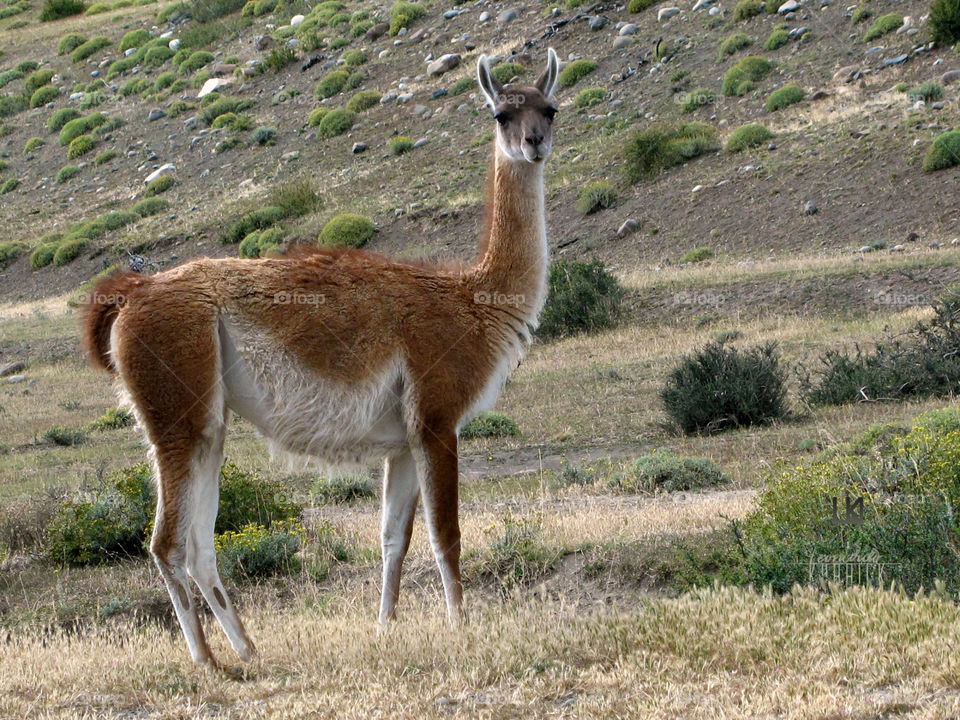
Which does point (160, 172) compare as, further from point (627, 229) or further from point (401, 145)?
point (627, 229)

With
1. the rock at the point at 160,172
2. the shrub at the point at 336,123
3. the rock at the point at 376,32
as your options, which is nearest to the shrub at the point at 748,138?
the shrub at the point at 336,123

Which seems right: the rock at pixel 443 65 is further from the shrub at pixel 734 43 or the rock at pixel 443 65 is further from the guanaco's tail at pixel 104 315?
the guanaco's tail at pixel 104 315

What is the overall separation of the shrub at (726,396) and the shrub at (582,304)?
714 centimetres

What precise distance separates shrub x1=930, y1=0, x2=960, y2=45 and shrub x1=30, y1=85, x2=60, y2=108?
45250 millimetres

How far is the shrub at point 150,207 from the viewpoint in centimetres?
4416

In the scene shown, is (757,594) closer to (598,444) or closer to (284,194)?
(598,444)

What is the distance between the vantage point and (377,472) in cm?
1301

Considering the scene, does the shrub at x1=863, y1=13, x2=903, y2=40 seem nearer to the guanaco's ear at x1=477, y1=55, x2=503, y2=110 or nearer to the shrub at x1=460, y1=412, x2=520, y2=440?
the shrub at x1=460, y1=412, x2=520, y2=440

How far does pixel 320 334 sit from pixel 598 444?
26.5 ft

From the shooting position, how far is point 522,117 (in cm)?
708

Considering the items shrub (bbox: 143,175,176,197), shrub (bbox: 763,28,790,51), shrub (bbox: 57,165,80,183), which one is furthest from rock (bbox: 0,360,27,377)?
shrub (bbox: 57,165,80,183)

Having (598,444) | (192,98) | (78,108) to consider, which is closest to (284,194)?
(192,98)

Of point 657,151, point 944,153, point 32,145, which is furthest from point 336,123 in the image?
point 944,153

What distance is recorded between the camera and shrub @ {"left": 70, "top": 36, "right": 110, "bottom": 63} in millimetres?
66562
